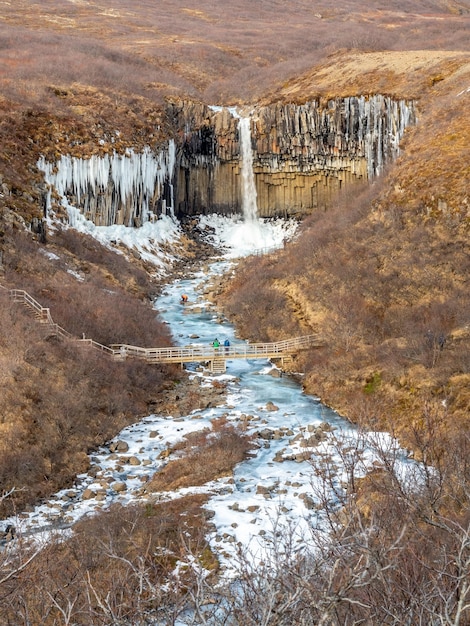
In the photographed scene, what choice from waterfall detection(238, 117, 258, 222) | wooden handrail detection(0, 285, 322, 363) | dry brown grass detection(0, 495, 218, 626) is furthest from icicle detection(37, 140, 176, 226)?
dry brown grass detection(0, 495, 218, 626)

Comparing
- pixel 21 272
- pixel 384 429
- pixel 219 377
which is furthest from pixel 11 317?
pixel 384 429

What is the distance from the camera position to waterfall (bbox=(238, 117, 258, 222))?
51469mm

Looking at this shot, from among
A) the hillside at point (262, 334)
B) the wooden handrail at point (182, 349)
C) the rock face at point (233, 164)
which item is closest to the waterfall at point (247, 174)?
the rock face at point (233, 164)

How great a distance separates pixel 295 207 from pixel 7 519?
1470 inches

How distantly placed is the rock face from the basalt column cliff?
0.24 ft

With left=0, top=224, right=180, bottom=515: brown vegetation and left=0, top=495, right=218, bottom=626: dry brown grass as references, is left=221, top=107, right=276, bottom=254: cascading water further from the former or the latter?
left=0, top=495, right=218, bottom=626: dry brown grass

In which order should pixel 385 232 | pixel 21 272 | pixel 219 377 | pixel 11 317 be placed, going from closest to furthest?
pixel 11 317
pixel 219 377
pixel 21 272
pixel 385 232

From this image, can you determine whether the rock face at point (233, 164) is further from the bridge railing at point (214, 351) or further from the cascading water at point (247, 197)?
the bridge railing at point (214, 351)

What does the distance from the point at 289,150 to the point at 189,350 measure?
86.5 feet

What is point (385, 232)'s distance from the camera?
33.2 meters

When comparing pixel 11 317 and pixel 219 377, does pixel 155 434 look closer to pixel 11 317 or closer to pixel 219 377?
pixel 219 377

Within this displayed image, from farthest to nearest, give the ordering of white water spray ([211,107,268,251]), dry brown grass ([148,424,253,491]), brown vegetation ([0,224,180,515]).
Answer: white water spray ([211,107,268,251])
brown vegetation ([0,224,180,515])
dry brown grass ([148,424,253,491])

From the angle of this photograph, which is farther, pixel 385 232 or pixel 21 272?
pixel 385 232

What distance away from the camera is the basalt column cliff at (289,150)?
149ft
